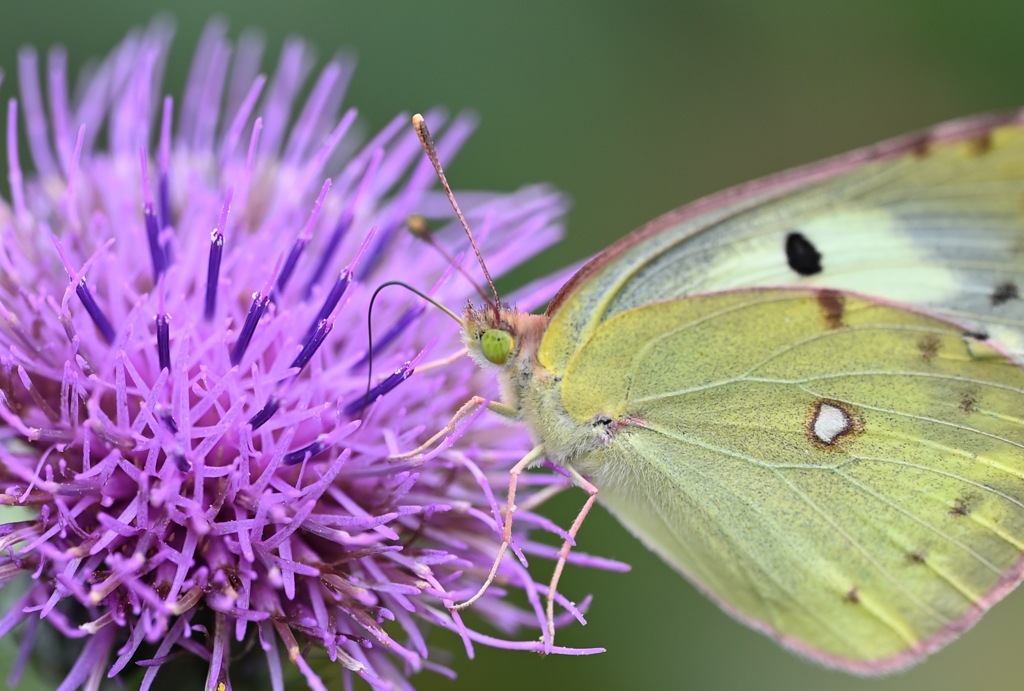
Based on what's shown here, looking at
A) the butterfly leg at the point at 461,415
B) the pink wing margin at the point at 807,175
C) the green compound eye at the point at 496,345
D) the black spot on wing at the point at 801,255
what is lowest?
the butterfly leg at the point at 461,415

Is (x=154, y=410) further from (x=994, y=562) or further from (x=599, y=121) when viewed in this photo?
(x=599, y=121)

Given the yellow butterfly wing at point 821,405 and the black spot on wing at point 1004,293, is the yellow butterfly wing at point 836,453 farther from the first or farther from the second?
the black spot on wing at point 1004,293

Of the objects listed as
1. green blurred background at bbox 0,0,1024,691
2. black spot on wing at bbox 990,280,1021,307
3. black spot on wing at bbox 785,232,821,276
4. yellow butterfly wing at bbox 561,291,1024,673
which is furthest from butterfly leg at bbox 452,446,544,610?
green blurred background at bbox 0,0,1024,691

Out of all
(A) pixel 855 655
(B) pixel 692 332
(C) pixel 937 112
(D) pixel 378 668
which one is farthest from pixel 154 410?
(C) pixel 937 112

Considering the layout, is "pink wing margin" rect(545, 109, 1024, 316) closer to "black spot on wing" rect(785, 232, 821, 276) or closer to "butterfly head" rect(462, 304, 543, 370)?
"butterfly head" rect(462, 304, 543, 370)

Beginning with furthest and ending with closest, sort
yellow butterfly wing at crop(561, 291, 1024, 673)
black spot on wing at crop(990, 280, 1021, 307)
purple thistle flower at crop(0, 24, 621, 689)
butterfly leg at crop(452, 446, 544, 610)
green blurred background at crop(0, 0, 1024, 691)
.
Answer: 1. green blurred background at crop(0, 0, 1024, 691)
2. black spot on wing at crop(990, 280, 1021, 307)
3. yellow butterfly wing at crop(561, 291, 1024, 673)
4. butterfly leg at crop(452, 446, 544, 610)
5. purple thistle flower at crop(0, 24, 621, 689)

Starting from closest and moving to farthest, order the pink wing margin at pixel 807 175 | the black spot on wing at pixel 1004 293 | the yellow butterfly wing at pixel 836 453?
the pink wing margin at pixel 807 175, the yellow butterfly wing at pixel 836 453, the black spot on wing at pixel 1004 293

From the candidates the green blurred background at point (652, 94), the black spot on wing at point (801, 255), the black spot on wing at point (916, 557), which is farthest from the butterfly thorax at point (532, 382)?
the green blurred background at point (652, 94)
